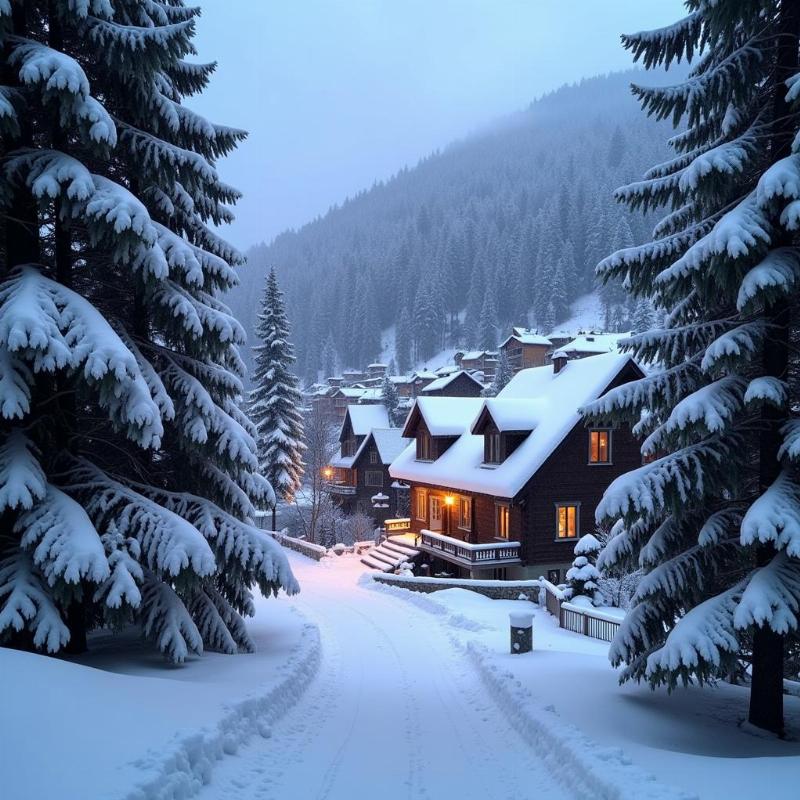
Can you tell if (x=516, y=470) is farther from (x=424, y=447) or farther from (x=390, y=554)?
(x=390, y=554)

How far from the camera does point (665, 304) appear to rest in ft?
31.0

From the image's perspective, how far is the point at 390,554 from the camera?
30391 mm

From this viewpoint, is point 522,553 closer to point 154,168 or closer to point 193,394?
point 193,394

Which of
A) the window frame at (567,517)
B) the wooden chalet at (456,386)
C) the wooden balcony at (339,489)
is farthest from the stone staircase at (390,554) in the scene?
the wooden chalet at (456,386)

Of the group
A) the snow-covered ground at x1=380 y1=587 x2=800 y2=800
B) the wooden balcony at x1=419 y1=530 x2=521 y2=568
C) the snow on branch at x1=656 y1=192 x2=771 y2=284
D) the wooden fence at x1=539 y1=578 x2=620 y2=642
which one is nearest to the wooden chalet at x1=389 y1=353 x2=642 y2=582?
the wooden balcony at x1=419 y1=530 x2=521 y2=568

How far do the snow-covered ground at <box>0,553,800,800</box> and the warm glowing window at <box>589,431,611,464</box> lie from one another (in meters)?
15.0

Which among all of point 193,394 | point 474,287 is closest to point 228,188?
point 193,394

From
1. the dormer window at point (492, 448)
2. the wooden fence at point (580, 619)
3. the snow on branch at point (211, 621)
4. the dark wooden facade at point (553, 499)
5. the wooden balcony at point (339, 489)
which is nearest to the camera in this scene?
the snow on branch at point (211, 621)

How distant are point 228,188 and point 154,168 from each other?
122 inches

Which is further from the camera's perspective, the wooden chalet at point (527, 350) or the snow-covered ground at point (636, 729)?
the wooden chalet at point (527, 350)

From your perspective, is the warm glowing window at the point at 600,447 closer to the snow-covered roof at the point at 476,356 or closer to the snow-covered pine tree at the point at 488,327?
the snow-covered roof at the point at 476,356

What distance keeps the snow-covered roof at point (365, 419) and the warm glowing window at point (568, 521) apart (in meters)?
27.0

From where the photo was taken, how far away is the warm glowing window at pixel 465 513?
27844 millimetres

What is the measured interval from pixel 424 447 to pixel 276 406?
411 inches
